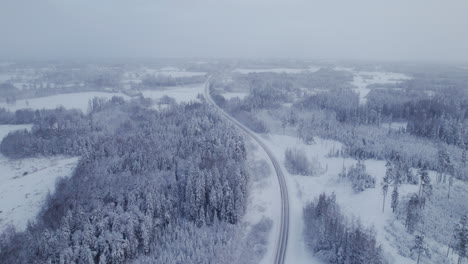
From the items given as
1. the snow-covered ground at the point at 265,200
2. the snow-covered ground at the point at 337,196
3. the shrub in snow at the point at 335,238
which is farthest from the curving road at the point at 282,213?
the shrub in snow at the point at 335,238

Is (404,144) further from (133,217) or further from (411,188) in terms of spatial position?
(133,217)

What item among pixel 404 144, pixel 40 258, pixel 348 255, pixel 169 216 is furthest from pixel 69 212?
pixel 404 144

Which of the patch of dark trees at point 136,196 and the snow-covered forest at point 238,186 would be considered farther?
the snow-covered forest at point 238,186

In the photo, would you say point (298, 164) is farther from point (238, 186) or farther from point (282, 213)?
point (238, 186)

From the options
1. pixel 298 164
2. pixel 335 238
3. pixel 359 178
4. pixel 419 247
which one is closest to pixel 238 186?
pixel 335 238

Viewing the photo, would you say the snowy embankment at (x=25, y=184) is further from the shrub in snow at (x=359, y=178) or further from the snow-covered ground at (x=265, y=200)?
the shrub in snow at (x=359, y=178)

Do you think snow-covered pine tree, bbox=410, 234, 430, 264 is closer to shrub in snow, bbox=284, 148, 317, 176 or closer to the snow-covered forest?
the snow-covered forest
